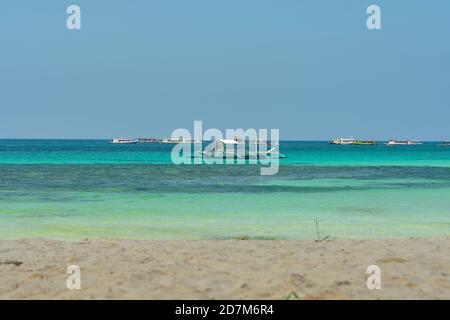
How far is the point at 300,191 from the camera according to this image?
2441 centimetres

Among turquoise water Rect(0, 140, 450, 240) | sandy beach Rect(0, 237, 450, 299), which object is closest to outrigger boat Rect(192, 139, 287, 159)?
turquoise water Rect(0, 140, 450, 240)

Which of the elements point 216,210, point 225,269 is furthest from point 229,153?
point 225,269

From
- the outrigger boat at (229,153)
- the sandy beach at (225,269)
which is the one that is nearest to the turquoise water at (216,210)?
the sandy beach at (225,269)

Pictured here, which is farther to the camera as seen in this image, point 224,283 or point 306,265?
point 306,265

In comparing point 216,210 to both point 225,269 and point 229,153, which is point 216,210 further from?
point 229,153

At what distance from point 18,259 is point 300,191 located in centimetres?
1681

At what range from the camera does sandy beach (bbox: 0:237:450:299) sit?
644cm

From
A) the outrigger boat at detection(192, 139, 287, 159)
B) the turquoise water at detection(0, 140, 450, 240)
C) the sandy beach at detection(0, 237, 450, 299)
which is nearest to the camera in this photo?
the sandy beach at detection(0, 237, 450, 299)

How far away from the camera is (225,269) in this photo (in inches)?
301

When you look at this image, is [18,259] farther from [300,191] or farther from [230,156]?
[230,156]

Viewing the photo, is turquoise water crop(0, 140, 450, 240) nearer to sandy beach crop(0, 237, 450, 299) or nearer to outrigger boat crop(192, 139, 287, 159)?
sandy beach crop(0, 237, 450, 299)

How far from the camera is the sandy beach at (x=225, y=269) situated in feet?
21.1
